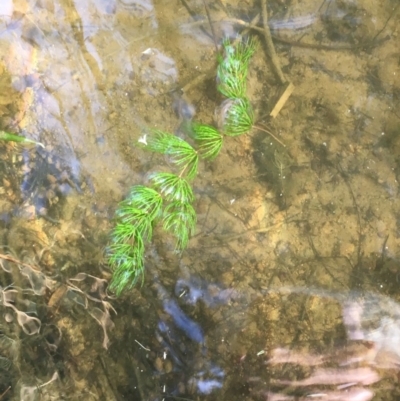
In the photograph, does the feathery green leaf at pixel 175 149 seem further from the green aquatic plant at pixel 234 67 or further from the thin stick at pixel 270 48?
the thin stick at pixel 270 48

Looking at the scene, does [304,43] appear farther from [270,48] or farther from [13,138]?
[13,138]

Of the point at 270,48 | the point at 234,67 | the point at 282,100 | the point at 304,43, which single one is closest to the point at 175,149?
the point at 234,67

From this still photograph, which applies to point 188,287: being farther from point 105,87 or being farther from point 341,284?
point 105,87

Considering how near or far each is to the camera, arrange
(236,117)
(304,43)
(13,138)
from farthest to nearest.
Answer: (304,43) → (236,117) → (13,138)

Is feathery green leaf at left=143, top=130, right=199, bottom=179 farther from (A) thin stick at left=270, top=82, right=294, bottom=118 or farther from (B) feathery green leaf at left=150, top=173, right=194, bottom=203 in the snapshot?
(A) thin stick at left=270, top=82, right=294, bottom=118

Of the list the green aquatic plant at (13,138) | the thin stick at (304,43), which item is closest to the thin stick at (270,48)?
the thin stick at (304,43)

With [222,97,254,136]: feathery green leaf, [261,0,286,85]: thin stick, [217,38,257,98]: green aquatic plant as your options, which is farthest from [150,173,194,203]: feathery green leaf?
[261,0,286,85]: thin stick
